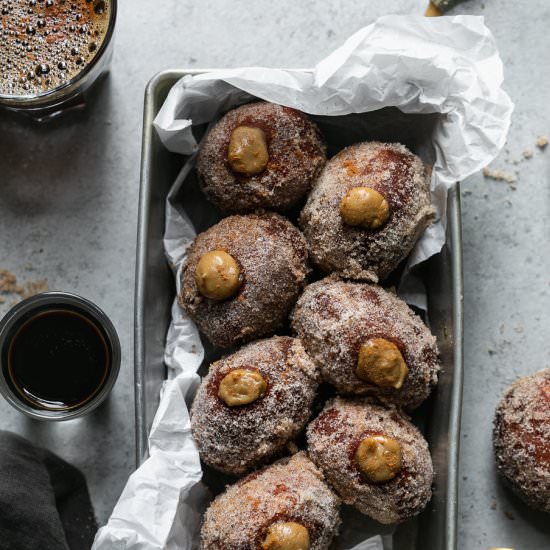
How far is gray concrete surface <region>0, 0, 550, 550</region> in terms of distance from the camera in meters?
1.61

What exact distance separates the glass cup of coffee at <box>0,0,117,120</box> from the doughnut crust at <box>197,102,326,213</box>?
30 cm

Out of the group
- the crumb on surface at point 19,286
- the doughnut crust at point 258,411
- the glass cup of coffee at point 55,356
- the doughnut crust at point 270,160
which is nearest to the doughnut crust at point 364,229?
the doughnut crust at point 270,160

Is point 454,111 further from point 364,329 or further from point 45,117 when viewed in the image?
point 45,117

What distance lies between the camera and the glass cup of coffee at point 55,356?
153 centimetres

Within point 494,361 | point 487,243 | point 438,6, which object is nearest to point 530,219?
point 487,243

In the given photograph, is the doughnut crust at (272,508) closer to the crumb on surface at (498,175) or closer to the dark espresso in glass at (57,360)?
the dark espresso in glass at (57,360)

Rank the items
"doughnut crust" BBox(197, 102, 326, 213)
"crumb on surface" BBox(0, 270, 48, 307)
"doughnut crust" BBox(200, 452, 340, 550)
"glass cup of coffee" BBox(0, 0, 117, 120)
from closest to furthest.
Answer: "doughnut crust" BBox(200, 452, 340, 550) → "doughnut crust" BBox(197, 102, 326, 213) → "glass cup of coffee" BBox(0, 0, 117, 120) → "crumb on surface" BBox(0, 270, 48, 307)

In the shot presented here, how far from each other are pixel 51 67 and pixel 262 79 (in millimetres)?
426

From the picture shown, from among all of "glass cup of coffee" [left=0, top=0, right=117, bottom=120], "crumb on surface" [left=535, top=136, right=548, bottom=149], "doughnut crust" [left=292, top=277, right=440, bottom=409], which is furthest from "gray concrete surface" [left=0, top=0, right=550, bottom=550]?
"doughnut crust" [left=292, top=277, right=440, bottom=409]

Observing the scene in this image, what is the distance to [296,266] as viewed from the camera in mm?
1443

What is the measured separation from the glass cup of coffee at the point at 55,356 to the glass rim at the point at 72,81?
0.37 metres

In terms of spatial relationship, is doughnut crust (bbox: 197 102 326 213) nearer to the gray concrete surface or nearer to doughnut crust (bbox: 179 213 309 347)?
doughnut crust (bbox: 179 213 309 347)

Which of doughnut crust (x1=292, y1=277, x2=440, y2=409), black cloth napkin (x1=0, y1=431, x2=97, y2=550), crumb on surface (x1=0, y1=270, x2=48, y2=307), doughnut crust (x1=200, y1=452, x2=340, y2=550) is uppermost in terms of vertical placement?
doughnut crust (x1=292, y1=277, x2=440, y2=409)

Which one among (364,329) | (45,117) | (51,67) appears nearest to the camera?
(364,329)
